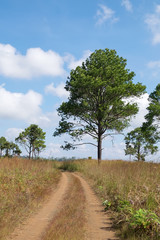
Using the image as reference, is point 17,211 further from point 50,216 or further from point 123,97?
point 123,97

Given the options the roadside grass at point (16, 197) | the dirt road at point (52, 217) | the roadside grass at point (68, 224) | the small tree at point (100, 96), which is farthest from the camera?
the small tree at point (100, 96)

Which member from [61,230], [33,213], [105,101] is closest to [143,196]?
[61,230]

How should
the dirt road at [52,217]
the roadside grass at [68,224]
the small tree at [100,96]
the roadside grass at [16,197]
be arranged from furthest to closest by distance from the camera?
the small tree at [100,96] → the roadside grass at [16,197] → the dirt road at [52,217] → the roadside grass at [68,224]

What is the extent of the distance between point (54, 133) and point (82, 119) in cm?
422

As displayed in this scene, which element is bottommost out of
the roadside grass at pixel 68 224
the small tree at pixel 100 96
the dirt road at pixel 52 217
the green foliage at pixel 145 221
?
the dirt road at pixel 52 217

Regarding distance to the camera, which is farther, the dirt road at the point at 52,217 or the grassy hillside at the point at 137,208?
the dirt road at the point at 52,217

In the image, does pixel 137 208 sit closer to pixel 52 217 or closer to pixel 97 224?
pixel 97 224

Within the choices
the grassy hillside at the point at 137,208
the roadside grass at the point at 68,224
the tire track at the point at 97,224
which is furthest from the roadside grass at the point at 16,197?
the grassy hillside at the point at 137,208

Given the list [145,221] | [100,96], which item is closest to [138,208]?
[145,221]

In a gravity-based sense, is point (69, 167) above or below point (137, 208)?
below

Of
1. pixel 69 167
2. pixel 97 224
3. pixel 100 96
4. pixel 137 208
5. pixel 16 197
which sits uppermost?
pixel 100 96

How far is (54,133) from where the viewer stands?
27.6 metres

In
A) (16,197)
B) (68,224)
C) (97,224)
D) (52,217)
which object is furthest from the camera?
(16,197)

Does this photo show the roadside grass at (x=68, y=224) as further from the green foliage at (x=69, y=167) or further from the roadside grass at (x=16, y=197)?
the green foliage at (x=69, y=167)
